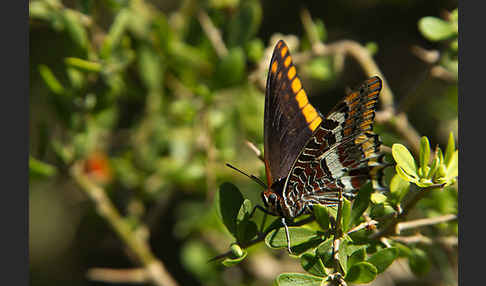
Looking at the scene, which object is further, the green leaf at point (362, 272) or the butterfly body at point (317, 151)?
the butterfly body at point (317, 151)

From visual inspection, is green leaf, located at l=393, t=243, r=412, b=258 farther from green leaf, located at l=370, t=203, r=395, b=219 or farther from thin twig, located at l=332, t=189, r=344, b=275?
thin twig, located at l=332, t=189, r=344, b=275

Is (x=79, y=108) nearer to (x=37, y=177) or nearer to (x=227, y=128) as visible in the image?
(x=37, y=177)

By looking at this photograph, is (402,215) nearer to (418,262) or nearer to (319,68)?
(418,262)

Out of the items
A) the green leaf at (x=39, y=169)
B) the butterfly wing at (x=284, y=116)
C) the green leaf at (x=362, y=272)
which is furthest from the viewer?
the green leaf at (x=39, y=169)

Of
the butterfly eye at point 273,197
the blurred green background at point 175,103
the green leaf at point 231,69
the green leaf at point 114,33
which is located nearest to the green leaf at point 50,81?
the blurred green background at point 175,103

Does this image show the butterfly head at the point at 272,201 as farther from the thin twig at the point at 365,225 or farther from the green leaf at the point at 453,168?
the green leaf at the point at 453,168

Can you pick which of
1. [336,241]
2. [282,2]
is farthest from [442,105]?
[336,241]
